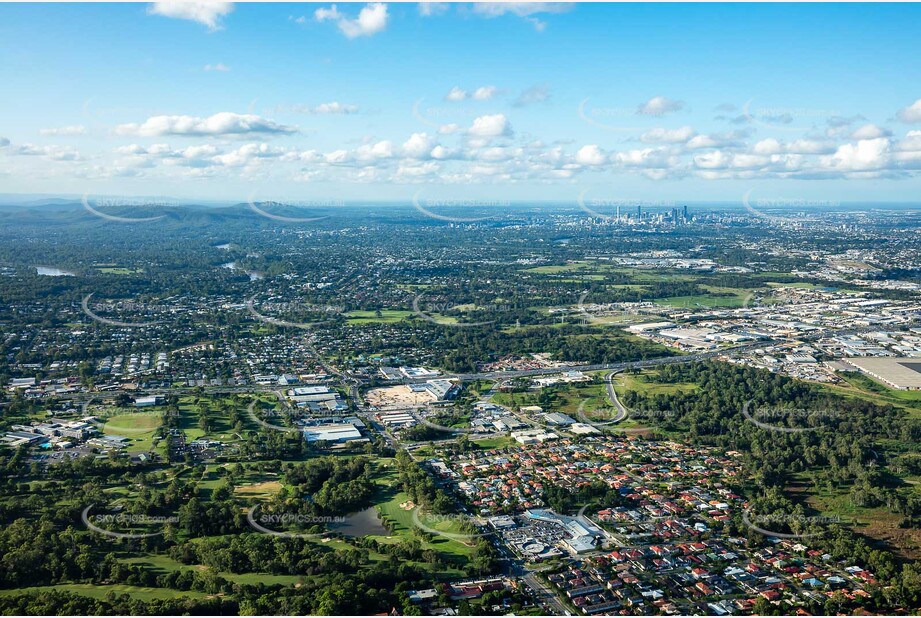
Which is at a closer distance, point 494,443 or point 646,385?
point 494,443

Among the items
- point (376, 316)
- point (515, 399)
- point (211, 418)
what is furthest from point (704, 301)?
point (211, 418)

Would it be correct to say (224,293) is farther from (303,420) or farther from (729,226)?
(729,226)

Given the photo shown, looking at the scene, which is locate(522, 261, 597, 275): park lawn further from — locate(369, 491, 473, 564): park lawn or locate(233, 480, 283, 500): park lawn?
locate(369, 491, 473, 564): park lawn

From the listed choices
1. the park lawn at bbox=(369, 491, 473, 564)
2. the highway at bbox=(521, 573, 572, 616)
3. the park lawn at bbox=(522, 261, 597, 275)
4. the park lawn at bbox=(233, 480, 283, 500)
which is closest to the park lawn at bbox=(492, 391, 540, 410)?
the park lawn at bbox=(369, 491, 473, 564)

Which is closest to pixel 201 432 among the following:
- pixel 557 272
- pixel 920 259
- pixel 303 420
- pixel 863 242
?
pixel 303 420

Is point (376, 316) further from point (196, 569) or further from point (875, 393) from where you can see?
point (196, 569)
